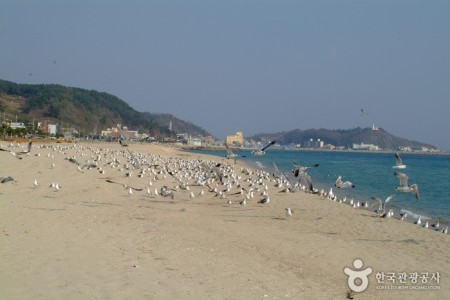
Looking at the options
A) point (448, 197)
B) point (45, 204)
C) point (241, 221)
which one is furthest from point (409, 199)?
point (45, 204)

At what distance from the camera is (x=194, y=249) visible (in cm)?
895

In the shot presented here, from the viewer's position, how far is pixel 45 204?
13.3 metres

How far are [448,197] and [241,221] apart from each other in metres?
18.6

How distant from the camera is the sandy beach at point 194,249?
6277mm

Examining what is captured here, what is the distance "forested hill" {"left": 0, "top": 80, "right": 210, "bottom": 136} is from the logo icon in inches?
4240

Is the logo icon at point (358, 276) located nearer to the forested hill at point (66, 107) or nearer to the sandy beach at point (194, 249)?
the sandy beach at point (194, 249)

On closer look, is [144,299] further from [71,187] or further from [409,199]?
[409,199]

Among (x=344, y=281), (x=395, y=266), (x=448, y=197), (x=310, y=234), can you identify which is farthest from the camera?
(x=448, y=197)

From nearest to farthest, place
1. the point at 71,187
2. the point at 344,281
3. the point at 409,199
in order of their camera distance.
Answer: the point at 344,281 → the point at 71,187 → the point at 409,199

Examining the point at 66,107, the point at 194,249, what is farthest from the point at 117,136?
the point at 194,249

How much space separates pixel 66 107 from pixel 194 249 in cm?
13296
